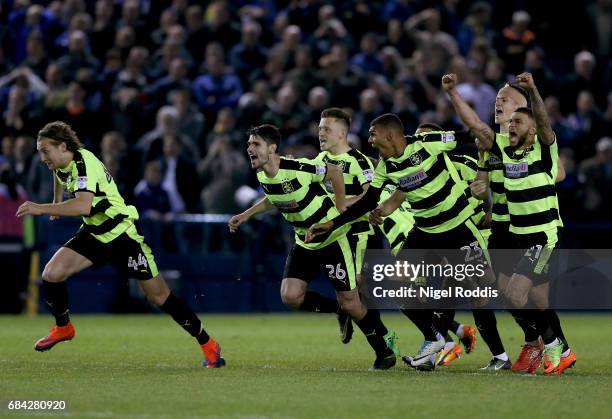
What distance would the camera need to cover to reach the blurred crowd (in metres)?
19.5

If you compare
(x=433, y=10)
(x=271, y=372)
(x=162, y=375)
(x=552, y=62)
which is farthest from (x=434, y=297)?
(x=552, y=62)

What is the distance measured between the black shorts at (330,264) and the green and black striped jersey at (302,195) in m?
0.06

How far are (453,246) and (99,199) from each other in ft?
10.4

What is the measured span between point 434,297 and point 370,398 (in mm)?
2732

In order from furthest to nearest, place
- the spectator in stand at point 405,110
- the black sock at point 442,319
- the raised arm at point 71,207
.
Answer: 1. the spectator in stand at point 405,110
2. the black sock at point 442,319
3. the raised arm at point 71,207

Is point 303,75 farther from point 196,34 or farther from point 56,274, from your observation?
point 56,274

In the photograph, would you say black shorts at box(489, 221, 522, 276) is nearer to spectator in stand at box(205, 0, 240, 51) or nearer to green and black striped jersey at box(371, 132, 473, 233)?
green and black striped jersey at box(371, 132, 473, 233)

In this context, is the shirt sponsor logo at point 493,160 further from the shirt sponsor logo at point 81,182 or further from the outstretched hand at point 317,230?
the shirt sponsor logo at point 81,182

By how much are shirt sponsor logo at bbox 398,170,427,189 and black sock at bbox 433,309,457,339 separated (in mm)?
1172

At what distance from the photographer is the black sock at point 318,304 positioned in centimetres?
1255

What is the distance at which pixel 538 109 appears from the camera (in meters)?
11.2

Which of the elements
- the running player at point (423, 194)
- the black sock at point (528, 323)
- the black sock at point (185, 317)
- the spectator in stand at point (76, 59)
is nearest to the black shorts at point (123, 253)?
the black sock at point (185, 317)

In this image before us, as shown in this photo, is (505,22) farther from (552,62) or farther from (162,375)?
(162,375)

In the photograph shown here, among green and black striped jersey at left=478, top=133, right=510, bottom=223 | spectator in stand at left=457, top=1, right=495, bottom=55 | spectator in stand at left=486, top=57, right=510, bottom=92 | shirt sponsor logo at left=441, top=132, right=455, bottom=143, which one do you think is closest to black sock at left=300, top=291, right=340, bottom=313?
green and black striped jersey at left=478, top=133, right=510, bottom=223
